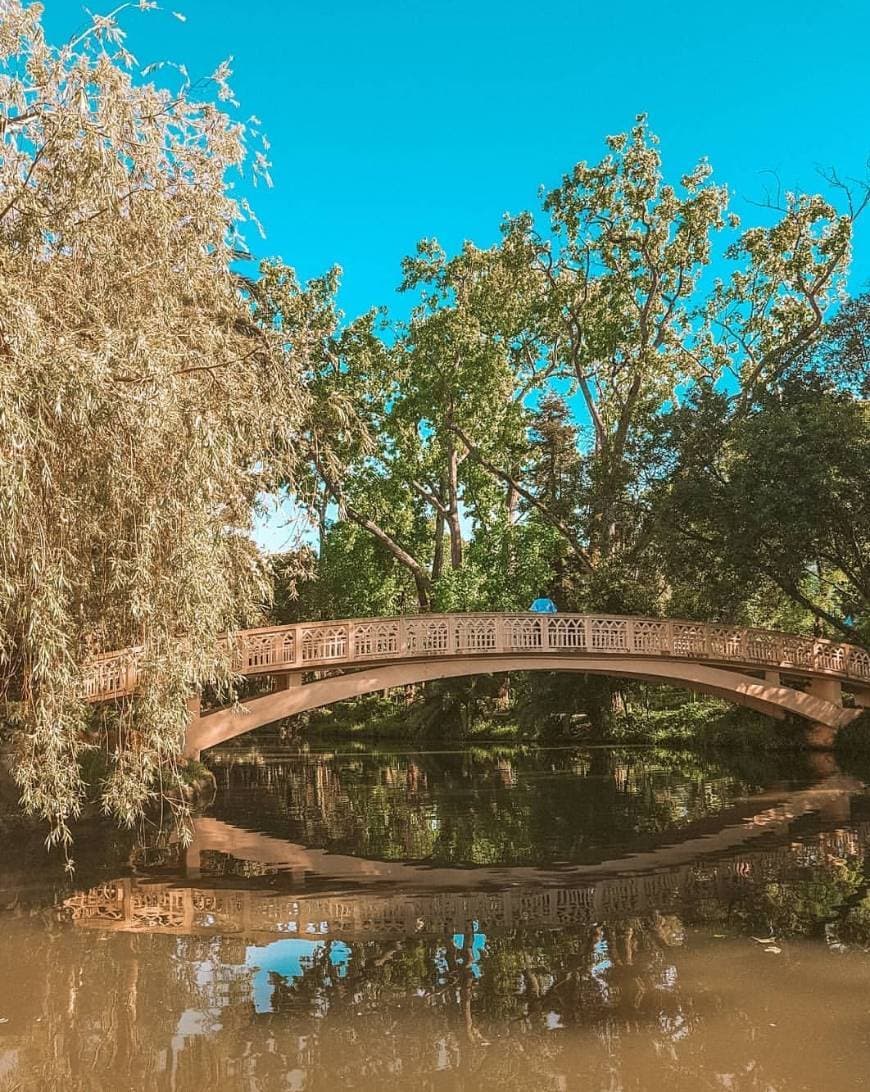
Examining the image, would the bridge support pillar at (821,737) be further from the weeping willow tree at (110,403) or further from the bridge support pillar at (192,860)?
the weeping willow tree at (110,403)

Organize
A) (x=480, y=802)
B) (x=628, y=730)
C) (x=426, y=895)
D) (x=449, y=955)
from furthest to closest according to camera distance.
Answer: (x=628, y=730), (x=480, y=802), (x=426, y=895), (x=449, y=955)

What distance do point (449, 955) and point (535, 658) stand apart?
12594 mm

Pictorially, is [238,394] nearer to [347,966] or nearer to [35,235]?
[35,235]

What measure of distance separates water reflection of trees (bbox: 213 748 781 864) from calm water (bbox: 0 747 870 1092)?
0.42ft

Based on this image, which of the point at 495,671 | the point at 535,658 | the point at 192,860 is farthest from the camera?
the point at 495,671

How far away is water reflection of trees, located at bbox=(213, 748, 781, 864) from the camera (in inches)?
456

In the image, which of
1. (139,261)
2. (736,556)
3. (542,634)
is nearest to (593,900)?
(139,261)

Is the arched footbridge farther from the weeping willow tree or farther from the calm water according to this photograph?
the weeping willow tree

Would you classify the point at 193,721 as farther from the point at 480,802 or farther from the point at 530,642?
the point at 530,642

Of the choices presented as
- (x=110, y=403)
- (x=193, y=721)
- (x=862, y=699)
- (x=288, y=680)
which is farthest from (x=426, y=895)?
(x=862, y=699)

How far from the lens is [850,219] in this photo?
24.7 metres

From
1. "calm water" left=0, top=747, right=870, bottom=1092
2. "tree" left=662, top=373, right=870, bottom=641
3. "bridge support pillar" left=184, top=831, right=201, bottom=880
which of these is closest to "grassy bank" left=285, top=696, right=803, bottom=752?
"tree" left=662, top=373, right=870, bottom=641

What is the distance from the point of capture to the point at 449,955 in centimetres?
673

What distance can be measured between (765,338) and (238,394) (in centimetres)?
2186
